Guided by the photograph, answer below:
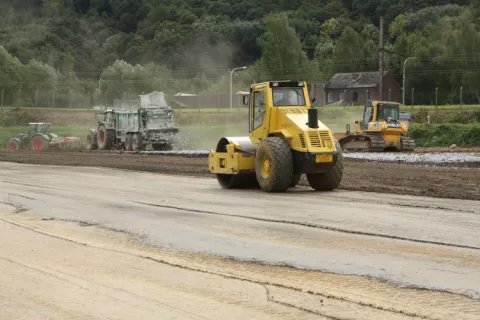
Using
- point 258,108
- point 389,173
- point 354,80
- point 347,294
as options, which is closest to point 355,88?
point 354,80

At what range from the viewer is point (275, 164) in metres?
19.8

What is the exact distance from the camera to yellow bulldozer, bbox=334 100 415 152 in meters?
40.0

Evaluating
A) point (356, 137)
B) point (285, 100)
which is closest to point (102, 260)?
point (285, 100)

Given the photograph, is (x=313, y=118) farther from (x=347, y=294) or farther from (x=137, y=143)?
(x=137, y=143)

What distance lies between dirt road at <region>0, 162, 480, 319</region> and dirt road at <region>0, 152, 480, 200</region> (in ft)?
6.06

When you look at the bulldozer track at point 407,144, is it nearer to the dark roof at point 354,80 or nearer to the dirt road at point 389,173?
the dirt road at point 389,173

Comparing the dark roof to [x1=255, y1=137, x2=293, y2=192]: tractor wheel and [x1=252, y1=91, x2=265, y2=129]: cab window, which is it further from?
[x1=255, y1=137, x2=293, y2=192]: tractor wheel

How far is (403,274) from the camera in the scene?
997 centimetres

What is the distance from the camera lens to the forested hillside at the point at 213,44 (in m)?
95.9

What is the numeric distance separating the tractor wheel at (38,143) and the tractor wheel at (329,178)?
109 ft

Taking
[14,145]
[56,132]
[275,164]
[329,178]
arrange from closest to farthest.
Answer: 1. [275,164]
2. [329,178]
3. [14,145]
4. [56,132]

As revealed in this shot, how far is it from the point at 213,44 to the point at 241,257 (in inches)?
5367

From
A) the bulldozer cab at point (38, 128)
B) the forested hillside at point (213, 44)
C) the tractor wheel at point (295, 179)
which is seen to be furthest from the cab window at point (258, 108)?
the forested hillside at point (213, 44)

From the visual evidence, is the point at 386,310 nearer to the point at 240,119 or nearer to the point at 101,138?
the point at 101,138
